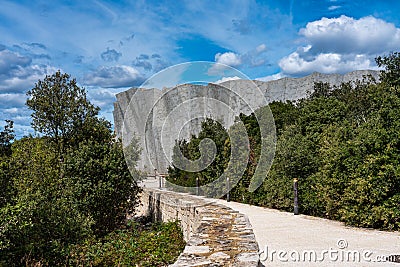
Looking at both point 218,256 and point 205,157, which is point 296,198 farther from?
point 205,157

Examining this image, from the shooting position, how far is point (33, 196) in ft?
23.6

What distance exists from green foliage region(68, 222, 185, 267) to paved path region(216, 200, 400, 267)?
6.05ft

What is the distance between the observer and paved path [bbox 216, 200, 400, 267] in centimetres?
499

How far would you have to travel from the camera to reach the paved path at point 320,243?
499 cm

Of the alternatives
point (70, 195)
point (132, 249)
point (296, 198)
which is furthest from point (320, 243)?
point (70, 195)

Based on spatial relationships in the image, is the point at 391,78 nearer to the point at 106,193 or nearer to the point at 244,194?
the point at 244,194

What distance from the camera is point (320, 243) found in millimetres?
5949

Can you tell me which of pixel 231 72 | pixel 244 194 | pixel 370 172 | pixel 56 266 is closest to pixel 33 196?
pixel 56 266

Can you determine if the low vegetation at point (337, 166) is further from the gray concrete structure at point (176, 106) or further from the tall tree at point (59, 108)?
the gray concrete structure at point (176, 106)

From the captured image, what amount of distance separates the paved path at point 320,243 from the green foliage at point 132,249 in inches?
72.6

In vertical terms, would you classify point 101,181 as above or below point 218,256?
above

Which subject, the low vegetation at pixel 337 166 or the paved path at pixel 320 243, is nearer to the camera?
the paved path at pixel 320 243

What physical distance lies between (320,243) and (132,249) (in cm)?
406

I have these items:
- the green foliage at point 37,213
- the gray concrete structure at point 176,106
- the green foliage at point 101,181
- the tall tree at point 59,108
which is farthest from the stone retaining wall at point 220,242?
the gray concrete structure at point 176,106
